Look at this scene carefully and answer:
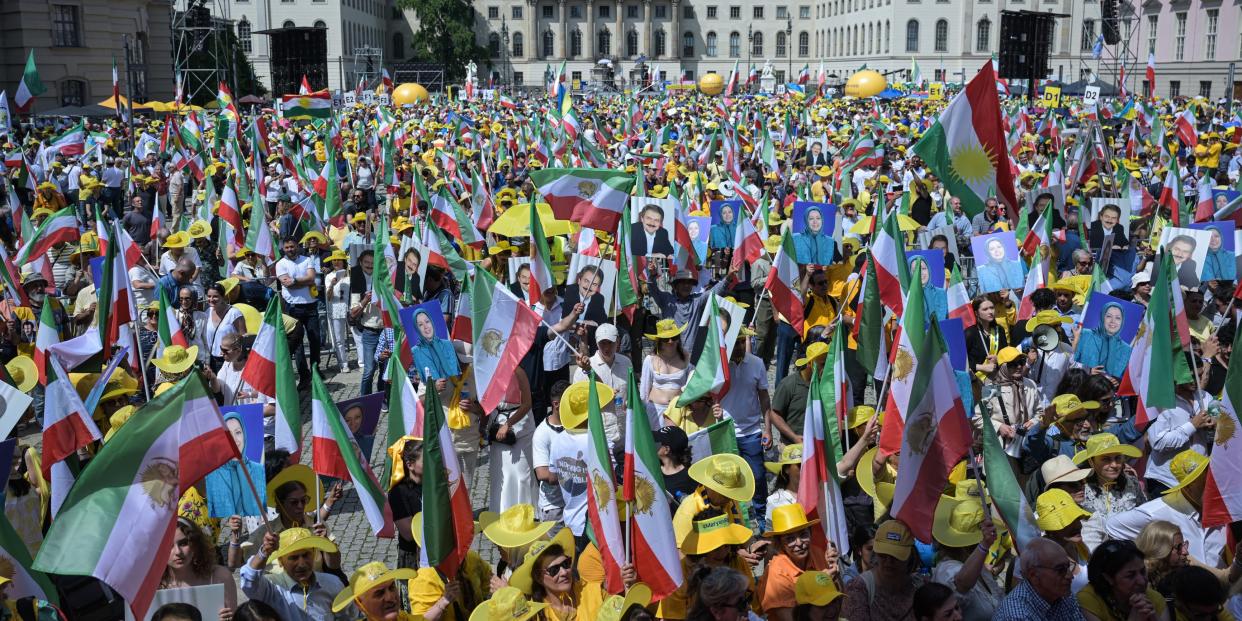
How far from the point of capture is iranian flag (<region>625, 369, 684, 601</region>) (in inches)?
192

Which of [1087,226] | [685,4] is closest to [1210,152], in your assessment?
[1087,226]

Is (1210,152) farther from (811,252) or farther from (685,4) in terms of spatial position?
(685,4)

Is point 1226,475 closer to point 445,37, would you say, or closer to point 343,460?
point 343,460

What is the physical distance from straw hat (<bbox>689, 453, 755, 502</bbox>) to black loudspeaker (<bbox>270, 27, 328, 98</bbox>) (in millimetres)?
28361

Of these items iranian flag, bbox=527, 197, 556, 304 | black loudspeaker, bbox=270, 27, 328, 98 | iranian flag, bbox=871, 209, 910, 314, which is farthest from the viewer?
black loudspeaker, bbox=270, 27, 328, 98

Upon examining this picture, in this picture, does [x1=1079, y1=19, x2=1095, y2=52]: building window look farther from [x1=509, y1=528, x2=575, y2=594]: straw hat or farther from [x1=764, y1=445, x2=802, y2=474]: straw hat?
[x1=509, y1=528, x2=575, y2=594]: straw hat

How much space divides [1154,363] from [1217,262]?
3.93 m

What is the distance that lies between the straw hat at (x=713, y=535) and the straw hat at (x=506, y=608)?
0.80 m

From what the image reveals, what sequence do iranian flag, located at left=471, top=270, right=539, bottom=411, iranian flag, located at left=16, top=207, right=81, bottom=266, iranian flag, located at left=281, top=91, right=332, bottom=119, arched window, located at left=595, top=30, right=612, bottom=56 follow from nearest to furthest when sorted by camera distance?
1. iranian flag, located at left=471, top=270, right=539, bottom=411
2. iranian flag, located at left=16, top=207, right=81, bottom=266
3. iranian flag, located at left=281, top=91, right=332, bottom=119
4. arched window, located at left=595, top=30, right=612, bottom=56

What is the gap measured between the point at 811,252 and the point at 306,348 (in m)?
4.69

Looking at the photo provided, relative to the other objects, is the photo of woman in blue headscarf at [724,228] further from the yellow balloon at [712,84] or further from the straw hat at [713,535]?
the yellow balloon at [712,84]

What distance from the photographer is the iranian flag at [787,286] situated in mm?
9094

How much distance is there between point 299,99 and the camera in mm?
26047

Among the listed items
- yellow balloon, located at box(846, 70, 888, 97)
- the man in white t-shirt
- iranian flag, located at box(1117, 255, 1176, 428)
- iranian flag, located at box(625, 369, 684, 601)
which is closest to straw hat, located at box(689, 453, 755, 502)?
iranian flag, located at box(625, 369, 684, 601)
